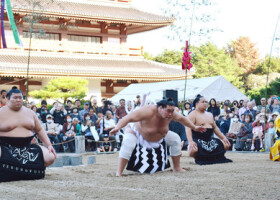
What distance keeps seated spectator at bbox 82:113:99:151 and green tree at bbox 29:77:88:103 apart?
652cm

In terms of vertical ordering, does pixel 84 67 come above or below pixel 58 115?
above

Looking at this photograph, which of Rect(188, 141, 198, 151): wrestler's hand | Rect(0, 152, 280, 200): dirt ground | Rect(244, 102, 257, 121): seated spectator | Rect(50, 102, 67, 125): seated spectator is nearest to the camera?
Rect(0, 152, 280, 200): dirt ground

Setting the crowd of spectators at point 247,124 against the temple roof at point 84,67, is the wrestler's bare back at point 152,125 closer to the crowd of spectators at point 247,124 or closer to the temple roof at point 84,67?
the crowd of spectators at point 247,124

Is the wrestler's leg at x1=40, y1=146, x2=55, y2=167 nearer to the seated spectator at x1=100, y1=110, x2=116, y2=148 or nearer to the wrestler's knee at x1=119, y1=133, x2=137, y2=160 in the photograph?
the wrestler's knee at x1=119, y1=133, x2=137, y2=160

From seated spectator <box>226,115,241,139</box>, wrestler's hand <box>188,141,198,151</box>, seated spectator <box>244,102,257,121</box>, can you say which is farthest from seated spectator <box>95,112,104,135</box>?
wrestler's hand <box>188,141,198,151</box>

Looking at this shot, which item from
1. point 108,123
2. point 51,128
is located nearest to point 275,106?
point 108,123

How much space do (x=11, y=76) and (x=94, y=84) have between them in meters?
3.69

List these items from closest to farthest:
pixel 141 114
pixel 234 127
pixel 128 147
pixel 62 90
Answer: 1. pixel 141 114
2. pixel 128 147
3. pixel 234 127
4. pixel 62 90

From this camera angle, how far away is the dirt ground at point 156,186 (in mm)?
3528

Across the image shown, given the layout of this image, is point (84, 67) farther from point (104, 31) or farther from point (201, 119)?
point (201, 119)

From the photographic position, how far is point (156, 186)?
4062 mm

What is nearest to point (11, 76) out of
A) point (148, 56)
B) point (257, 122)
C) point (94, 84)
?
point (94, 84)

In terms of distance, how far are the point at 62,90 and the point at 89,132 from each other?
8116 mm

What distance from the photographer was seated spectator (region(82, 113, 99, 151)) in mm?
9852
